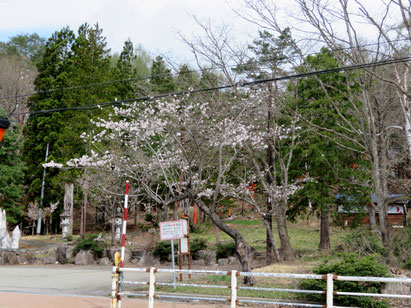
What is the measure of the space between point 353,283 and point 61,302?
22.8ft

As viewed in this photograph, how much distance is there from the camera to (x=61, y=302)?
1012 cm

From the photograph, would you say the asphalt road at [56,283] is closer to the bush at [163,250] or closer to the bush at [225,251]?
the bush at [163,250]

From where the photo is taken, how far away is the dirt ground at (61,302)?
31.3 ft

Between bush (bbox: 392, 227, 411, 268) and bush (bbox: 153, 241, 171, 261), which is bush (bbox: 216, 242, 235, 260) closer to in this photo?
bush (bbox: 153, 241, 171, 261)

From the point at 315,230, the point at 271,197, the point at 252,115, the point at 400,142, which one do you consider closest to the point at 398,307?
the point at 271,197

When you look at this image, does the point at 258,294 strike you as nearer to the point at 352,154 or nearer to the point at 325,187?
the point at 325,187

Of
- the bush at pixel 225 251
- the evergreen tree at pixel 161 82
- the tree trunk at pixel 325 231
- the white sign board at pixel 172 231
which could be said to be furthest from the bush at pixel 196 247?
the evergreen tree at pixel 161 82

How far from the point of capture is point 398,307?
351 inches

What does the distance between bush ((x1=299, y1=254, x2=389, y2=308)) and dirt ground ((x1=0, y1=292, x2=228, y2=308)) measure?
93.4 inches

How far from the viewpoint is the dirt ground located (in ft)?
31.3

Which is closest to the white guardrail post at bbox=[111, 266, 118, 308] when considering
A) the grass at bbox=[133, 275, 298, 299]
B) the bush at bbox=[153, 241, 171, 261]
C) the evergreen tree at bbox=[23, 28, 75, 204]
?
Answer: the grass at bbox=[133, 275, 298, 299]

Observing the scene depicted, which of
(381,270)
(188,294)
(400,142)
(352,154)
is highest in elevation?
(400,142)

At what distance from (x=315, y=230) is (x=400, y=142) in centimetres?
947

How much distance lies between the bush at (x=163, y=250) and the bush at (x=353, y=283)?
1167cm
